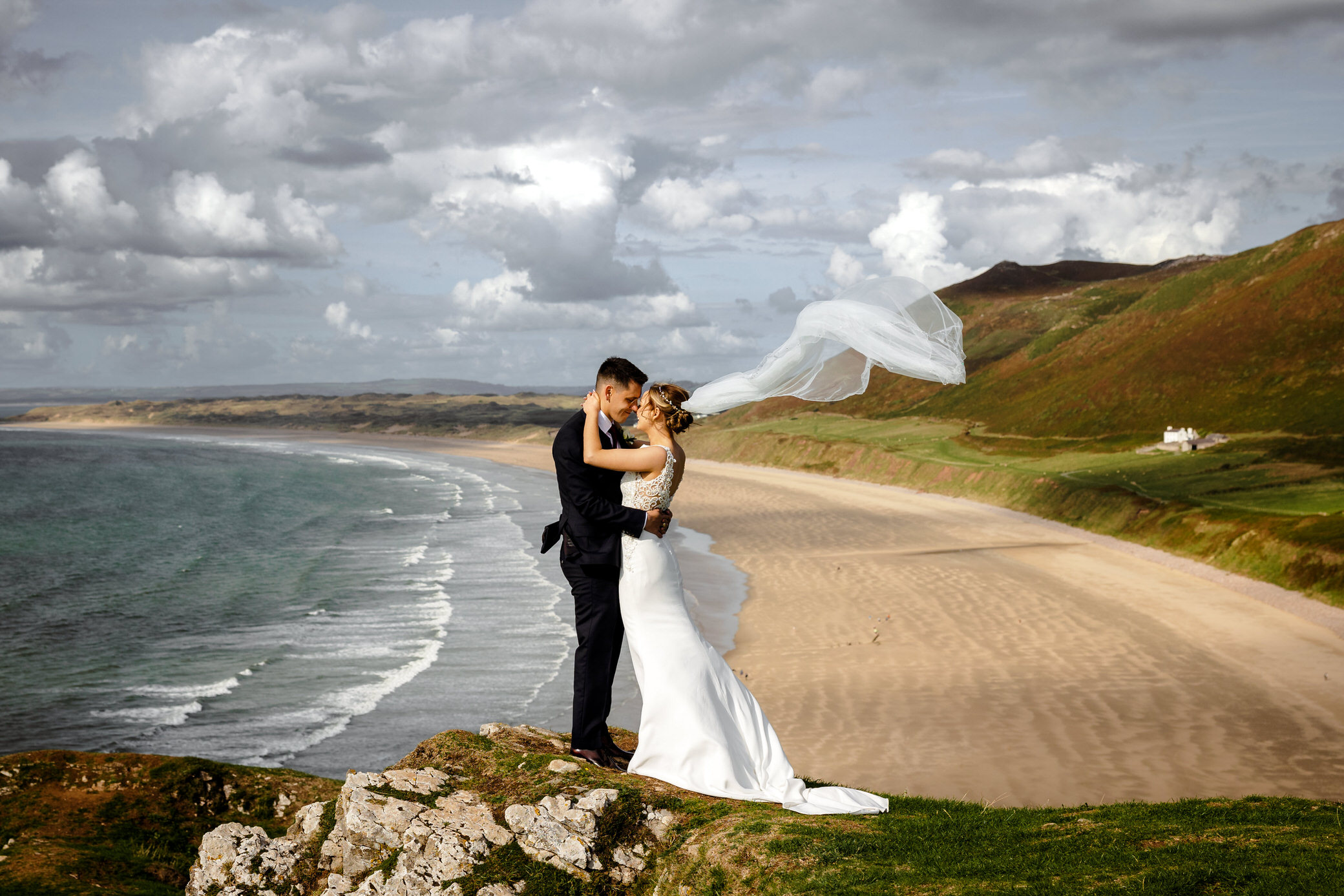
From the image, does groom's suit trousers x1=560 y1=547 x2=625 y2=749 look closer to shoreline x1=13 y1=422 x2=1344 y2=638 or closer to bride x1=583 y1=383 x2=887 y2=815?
bride x1=583 y1=383 x2=887 y2=815

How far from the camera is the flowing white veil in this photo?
8969 mm

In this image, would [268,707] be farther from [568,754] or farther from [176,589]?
[176,589]

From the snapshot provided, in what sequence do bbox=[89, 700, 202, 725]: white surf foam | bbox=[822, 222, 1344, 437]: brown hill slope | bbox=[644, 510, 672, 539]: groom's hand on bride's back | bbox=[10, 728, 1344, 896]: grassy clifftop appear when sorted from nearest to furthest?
bbox=[10, 728, 1344, 896]: grassy clifftop < bbox=[644, 510, 672, 539]: groom's hand on bride's back < bbox=[89, 700, 202, 725]: white surf foam < bbox=[822, 222, 1344, 437]: brown hill slope

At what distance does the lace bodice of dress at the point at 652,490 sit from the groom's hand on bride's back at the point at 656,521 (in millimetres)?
72

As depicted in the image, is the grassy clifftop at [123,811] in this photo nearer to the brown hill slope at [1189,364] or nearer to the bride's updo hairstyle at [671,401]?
the bride's updo hairstyle at [671,401]

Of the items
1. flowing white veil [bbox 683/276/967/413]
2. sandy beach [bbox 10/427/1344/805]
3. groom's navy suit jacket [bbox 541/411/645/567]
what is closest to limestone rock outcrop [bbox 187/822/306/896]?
groom's navy suit jacket [bbox 541/411/645/567]

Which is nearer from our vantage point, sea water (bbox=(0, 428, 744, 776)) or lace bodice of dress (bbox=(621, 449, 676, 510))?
lace bodice of dress (bbox=(621, 449, 676, 510))

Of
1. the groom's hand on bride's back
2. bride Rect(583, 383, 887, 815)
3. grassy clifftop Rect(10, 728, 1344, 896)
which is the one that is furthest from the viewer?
the groom's hand on bride's back

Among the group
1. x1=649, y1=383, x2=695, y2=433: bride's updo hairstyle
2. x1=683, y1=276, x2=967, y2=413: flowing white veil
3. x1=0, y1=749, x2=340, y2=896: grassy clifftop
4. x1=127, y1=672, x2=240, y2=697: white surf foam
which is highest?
x1=683, y1=276, x2=967, y2=413: flowing white veil

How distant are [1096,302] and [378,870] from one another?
13245 cm

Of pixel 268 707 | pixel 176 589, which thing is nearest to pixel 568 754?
pixel 268 707

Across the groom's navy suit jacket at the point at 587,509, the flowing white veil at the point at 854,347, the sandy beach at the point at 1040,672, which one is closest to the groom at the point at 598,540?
the groom's navy suit jacket at the point at 587,509

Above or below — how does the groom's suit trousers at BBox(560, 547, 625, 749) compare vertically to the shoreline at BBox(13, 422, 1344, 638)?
above

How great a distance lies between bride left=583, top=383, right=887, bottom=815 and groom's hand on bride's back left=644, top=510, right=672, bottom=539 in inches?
3.0
